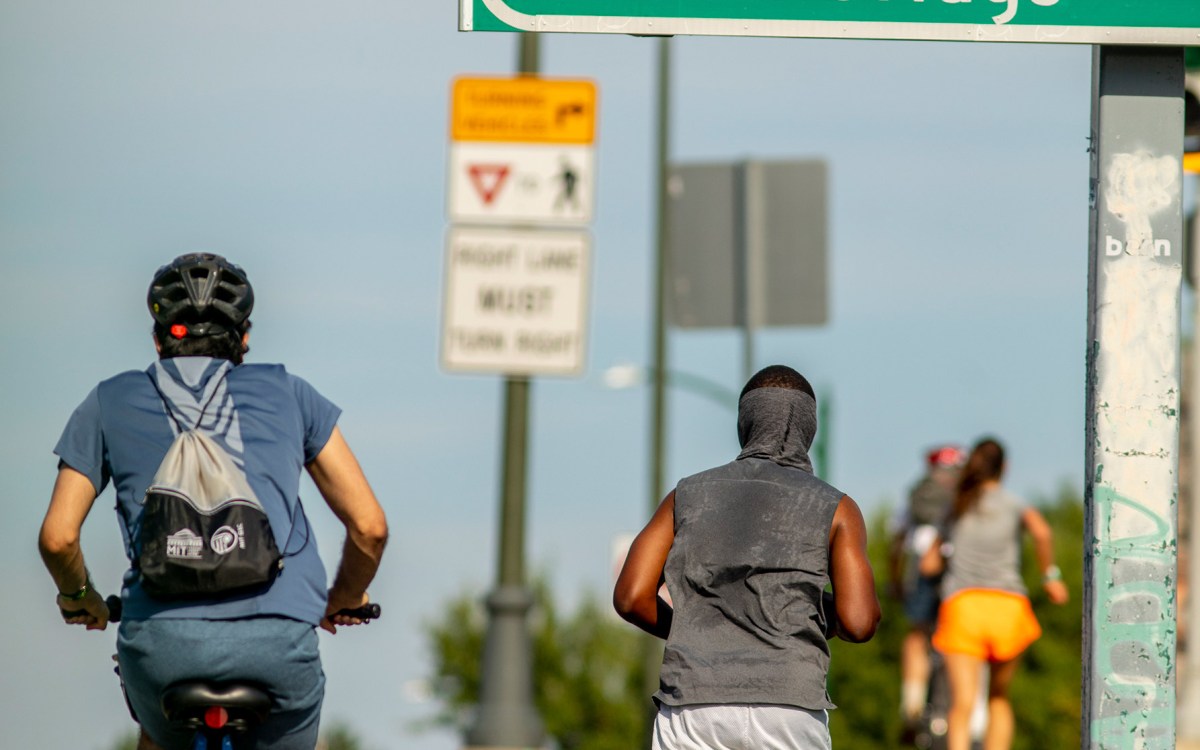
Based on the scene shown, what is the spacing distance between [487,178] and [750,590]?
706 centimetres

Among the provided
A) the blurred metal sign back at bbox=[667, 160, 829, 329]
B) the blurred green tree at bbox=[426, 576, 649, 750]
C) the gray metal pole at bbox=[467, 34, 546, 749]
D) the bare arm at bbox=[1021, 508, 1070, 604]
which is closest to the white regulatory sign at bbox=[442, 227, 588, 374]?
the gray metal pole at bbox=[467, 34, 546, 749]

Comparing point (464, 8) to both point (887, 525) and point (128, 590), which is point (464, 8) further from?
point (887, 525)

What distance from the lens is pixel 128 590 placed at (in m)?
4.76

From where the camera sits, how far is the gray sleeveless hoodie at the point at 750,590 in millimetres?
4770

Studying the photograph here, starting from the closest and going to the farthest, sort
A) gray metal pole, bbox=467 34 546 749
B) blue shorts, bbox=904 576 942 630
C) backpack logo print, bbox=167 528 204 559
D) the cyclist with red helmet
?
backpack logo print, bbox=167 528 204 559
blue shorts, bbox=904 576 942 630
the cyclist with red helmet
gray metal pole, bbox=467 34 546 749

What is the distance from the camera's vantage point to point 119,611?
4.95 m

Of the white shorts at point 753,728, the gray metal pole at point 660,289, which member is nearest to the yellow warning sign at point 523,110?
the white shorts at point 753,728

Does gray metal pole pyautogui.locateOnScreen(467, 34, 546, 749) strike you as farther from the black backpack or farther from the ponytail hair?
the black backpack

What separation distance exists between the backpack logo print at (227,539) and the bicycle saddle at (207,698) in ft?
1.03

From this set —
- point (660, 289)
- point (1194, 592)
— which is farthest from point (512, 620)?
point (660, 289)

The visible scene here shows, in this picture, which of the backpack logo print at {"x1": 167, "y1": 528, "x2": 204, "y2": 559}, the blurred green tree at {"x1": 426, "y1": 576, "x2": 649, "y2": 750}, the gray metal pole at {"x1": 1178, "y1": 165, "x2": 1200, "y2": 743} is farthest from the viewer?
the blurred green tree at {"x1": 426, "y1": 576, "x2": 649, "y2": 750}

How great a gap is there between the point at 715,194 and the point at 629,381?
14.7 meters

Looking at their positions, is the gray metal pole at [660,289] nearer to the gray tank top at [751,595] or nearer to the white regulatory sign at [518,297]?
the white regulatory sign at [518,297]

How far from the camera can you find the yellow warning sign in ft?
38.3
